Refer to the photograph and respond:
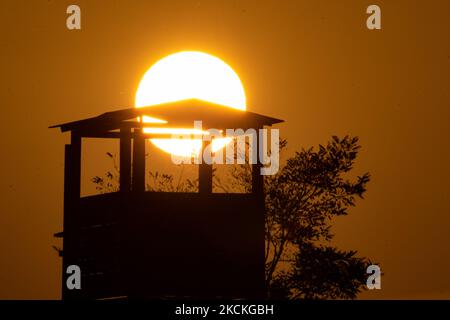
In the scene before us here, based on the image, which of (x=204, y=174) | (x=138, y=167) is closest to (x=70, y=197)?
(x=138, y=167)

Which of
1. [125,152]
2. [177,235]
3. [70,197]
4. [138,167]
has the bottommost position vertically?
[177,235]

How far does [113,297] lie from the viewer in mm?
18891

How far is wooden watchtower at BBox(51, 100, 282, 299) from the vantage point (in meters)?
18.0

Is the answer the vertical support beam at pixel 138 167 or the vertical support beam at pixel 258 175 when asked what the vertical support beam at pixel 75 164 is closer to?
the vertical support beam at pixel 138 167

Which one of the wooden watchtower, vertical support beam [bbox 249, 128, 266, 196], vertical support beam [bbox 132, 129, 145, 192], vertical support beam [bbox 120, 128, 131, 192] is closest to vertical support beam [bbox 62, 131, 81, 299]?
the wooden watchtower

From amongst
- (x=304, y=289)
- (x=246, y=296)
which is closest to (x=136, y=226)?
(x=246, y=296)

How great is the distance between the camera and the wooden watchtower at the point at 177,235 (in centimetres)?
1805

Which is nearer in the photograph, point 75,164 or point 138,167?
point 138,167

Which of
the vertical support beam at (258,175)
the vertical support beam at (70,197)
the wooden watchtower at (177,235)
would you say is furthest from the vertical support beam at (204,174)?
the vertical support beam at (70,197)

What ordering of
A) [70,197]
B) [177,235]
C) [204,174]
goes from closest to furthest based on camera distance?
1. [177,235]
2. [204,174]
3. [70,197]

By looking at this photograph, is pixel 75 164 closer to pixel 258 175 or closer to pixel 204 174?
pixel 204 174

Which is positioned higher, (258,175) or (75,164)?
(75,164)

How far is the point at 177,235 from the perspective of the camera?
1819 centimetres

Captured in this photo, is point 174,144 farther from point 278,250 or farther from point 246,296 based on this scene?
point 246,296
